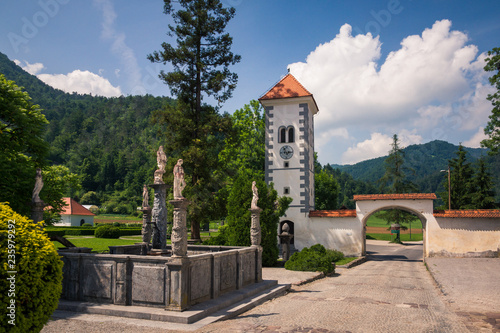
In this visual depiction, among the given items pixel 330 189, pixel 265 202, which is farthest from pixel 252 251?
pixel 330 189

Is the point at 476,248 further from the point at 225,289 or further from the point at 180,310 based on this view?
the point at 180,310

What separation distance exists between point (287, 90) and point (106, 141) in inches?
4992

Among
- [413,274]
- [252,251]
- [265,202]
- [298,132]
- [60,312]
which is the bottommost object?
[413,274]

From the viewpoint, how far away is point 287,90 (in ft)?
108

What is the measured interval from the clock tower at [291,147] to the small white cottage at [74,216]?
150 feet

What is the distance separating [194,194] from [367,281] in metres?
13.7

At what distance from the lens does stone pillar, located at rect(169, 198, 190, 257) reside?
922 cm

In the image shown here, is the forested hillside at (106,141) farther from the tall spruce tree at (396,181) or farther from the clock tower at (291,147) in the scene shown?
the clock tower at (291,147)

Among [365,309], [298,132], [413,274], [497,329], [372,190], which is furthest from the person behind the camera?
[372,190]

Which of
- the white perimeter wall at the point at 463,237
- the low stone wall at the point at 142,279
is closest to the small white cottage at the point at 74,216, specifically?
the white perimeter wall at the point at 463,237

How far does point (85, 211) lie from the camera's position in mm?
68250

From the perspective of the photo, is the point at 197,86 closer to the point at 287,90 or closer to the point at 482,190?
the point at 287,90

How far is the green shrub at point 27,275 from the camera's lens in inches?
211

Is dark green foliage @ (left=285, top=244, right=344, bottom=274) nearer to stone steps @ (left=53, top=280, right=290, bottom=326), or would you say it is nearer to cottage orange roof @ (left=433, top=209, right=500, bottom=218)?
stone steps @ (left=53, top=280, right=290, bottom=326)
